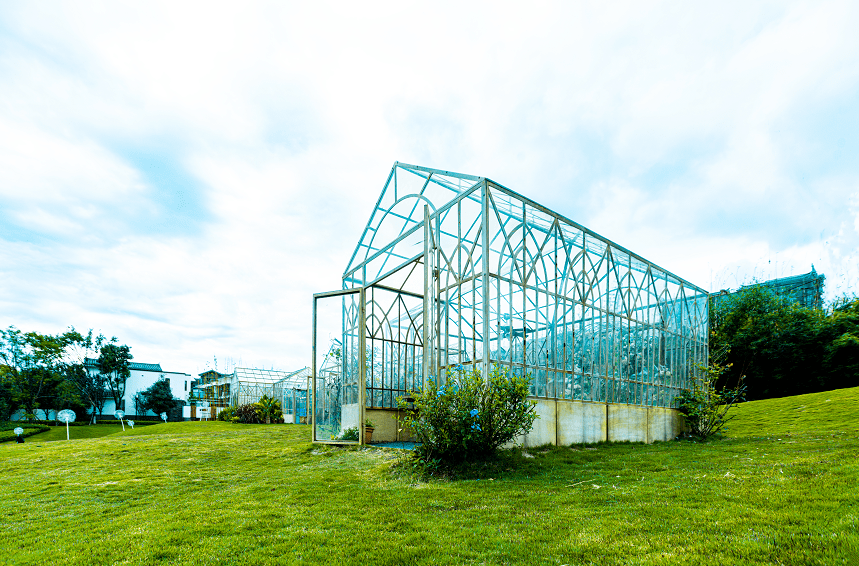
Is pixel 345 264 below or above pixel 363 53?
below

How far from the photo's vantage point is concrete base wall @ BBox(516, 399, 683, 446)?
9852mm

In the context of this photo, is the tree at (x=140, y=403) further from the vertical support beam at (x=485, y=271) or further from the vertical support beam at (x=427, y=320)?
the vertical support beam at (x=485, y=271)

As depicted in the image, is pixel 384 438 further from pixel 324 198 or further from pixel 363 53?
pixel 363 53

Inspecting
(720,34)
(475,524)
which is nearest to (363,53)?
(720,34)

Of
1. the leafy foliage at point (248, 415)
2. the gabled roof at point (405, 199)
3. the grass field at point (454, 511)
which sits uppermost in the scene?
the gabled roof at point (405, 199)

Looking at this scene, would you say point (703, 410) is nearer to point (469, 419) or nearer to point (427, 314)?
point (427, 314)

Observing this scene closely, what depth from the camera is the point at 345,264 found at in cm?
1498

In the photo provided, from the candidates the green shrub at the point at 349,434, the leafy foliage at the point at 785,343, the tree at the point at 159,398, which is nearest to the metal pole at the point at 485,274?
the green shrub at the point at 349,434

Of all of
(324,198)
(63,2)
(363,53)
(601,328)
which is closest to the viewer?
(63,2)

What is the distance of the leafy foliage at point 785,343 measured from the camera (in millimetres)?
26188

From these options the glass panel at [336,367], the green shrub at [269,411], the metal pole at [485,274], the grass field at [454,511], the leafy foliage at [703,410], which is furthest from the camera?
the green shrub at [269,411]

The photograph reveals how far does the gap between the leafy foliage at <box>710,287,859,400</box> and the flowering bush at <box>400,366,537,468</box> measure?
71.9 feet

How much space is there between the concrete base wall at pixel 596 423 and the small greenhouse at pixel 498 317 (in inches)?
1.7

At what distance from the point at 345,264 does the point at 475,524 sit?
1087cm
